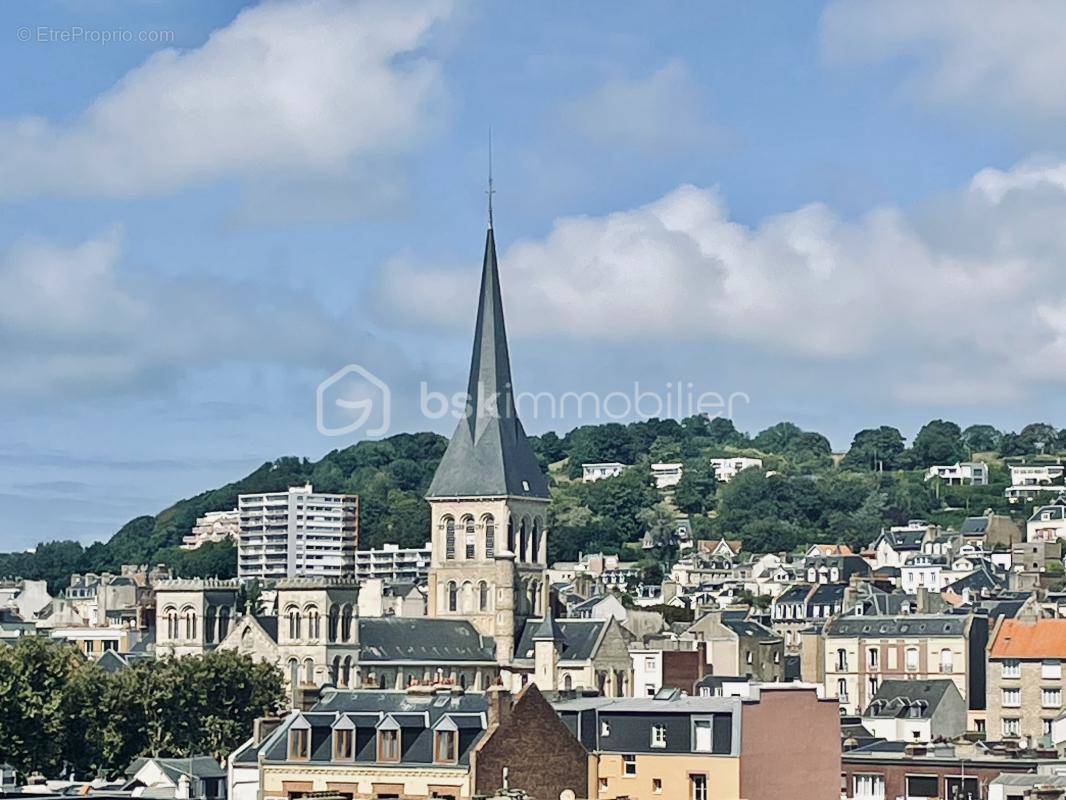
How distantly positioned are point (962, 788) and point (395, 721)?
15611mm

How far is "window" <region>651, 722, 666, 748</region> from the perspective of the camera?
54.2m

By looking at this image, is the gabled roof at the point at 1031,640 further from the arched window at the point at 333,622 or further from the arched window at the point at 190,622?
the arched window at the point at 190,622

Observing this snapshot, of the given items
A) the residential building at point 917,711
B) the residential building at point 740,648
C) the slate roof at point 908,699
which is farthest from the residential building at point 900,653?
the residential building at point 740,648

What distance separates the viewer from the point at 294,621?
106 metres

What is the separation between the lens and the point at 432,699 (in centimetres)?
5353

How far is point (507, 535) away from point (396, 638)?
27.6ft

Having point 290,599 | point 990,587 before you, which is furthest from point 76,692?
point 990,587

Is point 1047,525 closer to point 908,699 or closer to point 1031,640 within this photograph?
point 908,699

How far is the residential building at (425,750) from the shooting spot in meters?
50.5

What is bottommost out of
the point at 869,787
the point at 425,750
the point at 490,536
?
the point at 869,787

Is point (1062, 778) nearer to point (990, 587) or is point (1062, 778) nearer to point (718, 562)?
point (990, 587)

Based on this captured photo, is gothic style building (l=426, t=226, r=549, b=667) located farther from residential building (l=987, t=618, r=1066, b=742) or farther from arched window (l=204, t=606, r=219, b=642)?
residential building (l=987, t=618, r=1066, b=742)

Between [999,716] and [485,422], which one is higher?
[485,422]

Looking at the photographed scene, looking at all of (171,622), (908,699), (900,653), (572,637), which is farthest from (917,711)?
(171,622)
